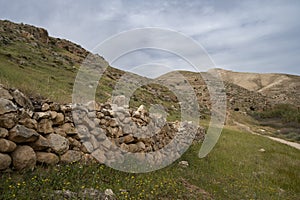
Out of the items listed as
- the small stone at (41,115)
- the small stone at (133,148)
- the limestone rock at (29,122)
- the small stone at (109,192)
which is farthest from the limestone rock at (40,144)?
the small stone at (133,148)

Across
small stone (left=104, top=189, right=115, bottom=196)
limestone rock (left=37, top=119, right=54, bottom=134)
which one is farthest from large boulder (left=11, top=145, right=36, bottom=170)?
small stone (left=104, top=189, right=115, bottom=196)

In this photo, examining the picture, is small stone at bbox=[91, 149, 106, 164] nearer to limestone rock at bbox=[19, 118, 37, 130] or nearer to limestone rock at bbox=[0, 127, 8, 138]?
limestone rock at bbox=[19, 118, 37, 130]

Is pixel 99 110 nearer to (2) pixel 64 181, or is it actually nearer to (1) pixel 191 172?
(2) pixel 64 181

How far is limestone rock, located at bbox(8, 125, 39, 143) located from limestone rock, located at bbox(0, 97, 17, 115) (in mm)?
321

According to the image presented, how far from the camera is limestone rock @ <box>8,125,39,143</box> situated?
4.66m

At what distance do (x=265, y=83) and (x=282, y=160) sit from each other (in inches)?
4736

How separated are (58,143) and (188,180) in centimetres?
380

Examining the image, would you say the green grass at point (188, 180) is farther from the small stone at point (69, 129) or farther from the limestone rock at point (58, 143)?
the small stone at point (69, 129)

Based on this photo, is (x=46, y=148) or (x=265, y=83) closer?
(x=46, y=148)

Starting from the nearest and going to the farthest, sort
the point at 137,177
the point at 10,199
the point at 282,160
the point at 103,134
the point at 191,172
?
the point at 10,199 < the point at 137,177 < the point at 103,134 < the point at 191,172 < the point at 282,160

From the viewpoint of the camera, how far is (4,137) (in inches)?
179

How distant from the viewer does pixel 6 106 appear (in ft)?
15.4

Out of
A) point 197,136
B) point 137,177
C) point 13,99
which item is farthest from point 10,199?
point 197,136

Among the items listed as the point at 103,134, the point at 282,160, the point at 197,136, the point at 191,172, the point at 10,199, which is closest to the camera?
the point at 10,199
